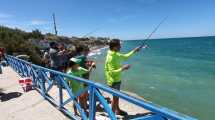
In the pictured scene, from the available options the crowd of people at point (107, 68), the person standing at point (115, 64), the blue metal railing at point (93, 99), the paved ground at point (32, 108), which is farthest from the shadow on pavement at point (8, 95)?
the person standing at point (115, 64)

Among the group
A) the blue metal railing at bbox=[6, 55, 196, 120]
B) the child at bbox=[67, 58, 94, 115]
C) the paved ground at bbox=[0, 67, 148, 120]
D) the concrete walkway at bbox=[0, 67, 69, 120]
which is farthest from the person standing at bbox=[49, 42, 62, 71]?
the child at bbox=[67, 58, 94, 115]

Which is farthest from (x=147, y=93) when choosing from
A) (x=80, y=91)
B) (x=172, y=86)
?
(x=80, y=91)

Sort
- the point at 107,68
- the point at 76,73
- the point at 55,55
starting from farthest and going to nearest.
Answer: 1. the point at 55,55
2. the point at 76,73
3. the point at 107,68

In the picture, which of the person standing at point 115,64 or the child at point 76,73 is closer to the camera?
the person standing at point 115,64

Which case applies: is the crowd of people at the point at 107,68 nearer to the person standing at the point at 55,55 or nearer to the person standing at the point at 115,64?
the person standing at the point at 115,64

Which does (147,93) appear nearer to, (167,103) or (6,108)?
(167,103)

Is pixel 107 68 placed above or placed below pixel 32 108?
above

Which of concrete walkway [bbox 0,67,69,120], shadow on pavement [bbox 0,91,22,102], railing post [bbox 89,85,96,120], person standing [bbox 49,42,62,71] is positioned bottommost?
shadow on pavement [bbox 0,91,22,102]

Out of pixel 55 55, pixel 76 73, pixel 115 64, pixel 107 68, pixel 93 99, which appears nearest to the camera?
pixel 93 99

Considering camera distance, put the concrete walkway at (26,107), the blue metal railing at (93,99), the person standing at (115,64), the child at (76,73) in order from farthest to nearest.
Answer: the concrete walkway at (26,107) → the child at (76,73) → the person standing at (115,64) → the blue metal railing at (93,99)

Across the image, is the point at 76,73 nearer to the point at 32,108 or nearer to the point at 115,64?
the point at 115,64

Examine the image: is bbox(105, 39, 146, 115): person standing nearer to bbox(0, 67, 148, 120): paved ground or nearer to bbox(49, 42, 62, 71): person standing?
bbox(0, 67, 148, 120): paved ground

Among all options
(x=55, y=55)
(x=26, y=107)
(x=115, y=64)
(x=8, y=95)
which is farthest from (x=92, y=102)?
(x=8, y=95)

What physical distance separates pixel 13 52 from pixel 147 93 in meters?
16.7
